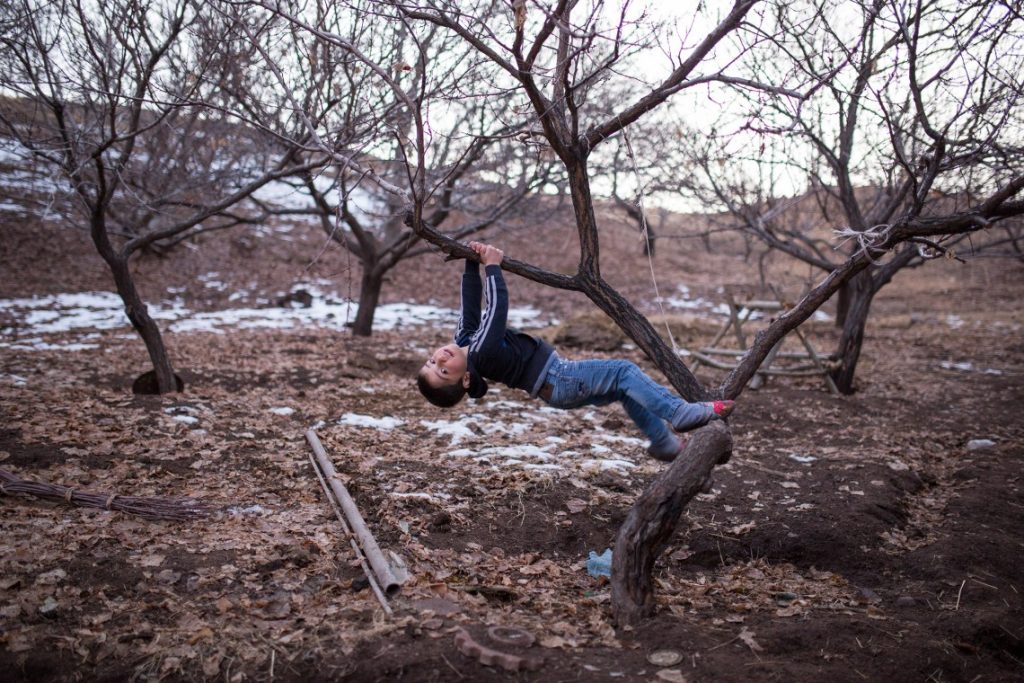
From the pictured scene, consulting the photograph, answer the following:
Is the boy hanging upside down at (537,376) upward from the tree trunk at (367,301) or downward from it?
upward

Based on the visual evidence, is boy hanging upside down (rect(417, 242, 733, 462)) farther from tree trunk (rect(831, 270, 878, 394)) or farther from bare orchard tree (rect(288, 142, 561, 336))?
tree trunk (rect(831, 270, 878, 394))

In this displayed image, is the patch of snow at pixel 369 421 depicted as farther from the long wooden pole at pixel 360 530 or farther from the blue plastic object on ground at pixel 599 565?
the blue plastic object on ground at pixel 599 565

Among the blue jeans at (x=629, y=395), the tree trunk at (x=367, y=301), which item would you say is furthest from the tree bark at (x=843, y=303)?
the blue jeans at (x=629, y=395)

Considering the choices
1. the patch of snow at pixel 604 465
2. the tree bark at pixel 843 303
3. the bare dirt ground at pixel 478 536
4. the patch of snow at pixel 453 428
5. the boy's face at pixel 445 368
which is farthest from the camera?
the tree bark at pixel 843 303

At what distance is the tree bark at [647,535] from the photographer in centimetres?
362

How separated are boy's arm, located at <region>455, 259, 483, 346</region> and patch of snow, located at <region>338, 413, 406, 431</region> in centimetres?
281

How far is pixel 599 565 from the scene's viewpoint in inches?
169

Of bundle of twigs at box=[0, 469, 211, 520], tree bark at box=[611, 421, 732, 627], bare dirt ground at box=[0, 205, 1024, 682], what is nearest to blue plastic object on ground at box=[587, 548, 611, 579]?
bare dirt ground at box=[0, 205, 1024, 682]

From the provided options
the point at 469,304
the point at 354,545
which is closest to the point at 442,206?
the point at 469,304

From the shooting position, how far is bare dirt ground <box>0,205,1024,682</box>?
3.23 m

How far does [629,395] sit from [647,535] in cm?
90

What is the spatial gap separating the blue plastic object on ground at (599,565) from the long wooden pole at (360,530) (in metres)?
1.22

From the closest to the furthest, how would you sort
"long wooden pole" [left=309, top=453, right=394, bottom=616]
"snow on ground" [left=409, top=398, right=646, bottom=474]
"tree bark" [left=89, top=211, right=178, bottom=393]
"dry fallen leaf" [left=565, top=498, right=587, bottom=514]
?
"long wooden pole" [left=309, top=453, right=394, bottom=616]
"dry fallen leaf" [left=565, top=498, right=587, bottom=514]
"snow on ground" [left=409, top=398, right=646, bottom=474]
"tree bark" [left=89, top=211, right=178, bottom=393]

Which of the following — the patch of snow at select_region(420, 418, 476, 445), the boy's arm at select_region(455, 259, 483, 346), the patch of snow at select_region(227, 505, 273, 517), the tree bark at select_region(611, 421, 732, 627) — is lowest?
the patch of snow at select_region(420, 418, 476, 445)
